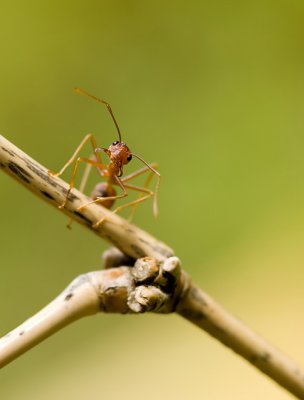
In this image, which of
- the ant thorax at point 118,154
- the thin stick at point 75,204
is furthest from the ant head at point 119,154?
the thin stick at point 75,204

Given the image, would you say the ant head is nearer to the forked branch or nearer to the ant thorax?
the ant thorax

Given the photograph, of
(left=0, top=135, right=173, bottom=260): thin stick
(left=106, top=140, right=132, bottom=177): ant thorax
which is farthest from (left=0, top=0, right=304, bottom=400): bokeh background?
(left=0, top=135, right=173, bottom=260): thin stick

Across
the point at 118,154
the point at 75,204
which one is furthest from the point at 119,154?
the point at 75,204

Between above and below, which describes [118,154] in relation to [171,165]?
below

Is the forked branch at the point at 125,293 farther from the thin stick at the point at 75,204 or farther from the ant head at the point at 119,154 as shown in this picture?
the ant head at the point at 119,154

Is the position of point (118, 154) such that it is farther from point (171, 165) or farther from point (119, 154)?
point (171, 165)

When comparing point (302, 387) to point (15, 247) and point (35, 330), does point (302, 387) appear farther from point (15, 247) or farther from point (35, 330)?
point (15, 247)
